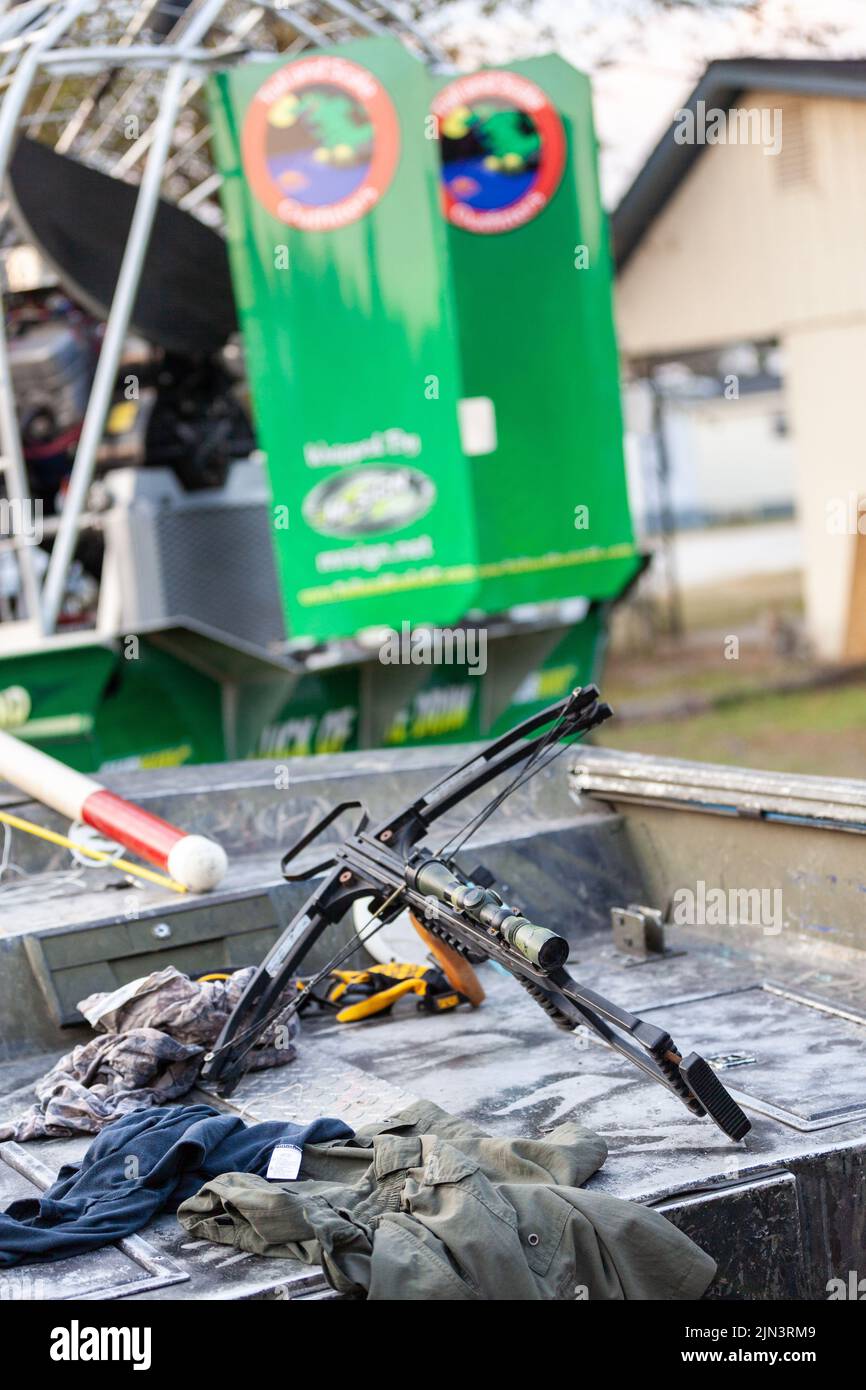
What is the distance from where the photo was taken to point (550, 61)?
8.43m

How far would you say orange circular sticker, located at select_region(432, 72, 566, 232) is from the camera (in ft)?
27.2

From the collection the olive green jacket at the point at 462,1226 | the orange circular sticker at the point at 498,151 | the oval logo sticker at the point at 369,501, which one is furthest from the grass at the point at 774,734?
the olive green jacket at the point at 462,1226

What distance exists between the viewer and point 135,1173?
3395 mm

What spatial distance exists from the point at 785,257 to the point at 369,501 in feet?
32.8

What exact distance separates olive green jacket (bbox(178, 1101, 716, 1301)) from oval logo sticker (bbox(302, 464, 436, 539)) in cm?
511

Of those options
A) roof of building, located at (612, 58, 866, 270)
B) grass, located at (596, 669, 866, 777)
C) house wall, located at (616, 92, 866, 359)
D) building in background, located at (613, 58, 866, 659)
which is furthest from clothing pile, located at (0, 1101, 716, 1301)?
house wall, located at (616, 92, 866, 359)

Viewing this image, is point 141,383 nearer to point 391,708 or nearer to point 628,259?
point 391,708

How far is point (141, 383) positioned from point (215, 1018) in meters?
5.82

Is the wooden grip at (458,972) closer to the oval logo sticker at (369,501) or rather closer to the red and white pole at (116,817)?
the red and white pole at (116,817)

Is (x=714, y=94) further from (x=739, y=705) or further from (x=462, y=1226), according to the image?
(x=462, y=1226)

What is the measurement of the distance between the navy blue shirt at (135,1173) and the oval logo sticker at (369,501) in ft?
15.7

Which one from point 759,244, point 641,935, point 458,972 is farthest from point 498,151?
point 759,244

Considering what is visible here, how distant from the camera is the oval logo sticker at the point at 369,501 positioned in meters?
8.13

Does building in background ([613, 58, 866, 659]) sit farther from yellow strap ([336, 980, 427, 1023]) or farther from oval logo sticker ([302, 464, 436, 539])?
yellow strap ([336, 980, 427, 1023])
